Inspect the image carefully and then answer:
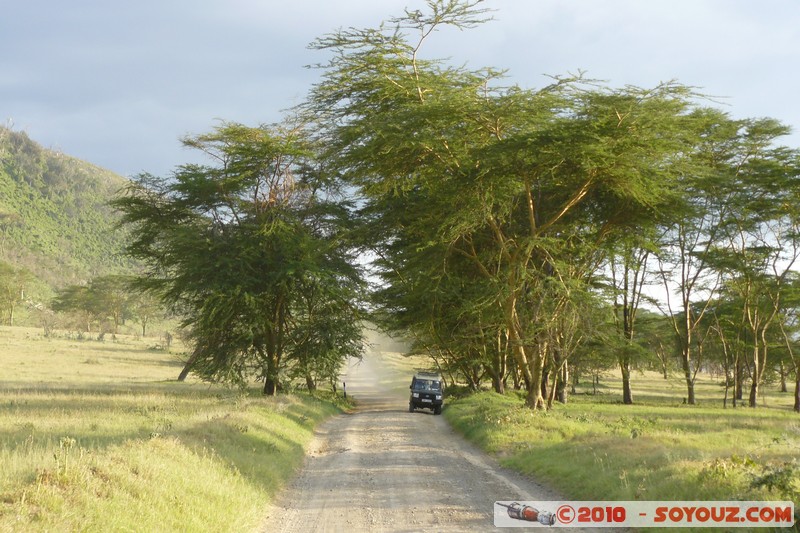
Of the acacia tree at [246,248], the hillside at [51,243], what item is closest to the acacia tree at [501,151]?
the acacia tree at [246,248]

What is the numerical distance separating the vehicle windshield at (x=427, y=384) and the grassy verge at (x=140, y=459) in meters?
7.28

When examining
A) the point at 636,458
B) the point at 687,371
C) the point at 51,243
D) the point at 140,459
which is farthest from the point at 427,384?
the point at 51,243

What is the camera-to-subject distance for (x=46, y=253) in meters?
162

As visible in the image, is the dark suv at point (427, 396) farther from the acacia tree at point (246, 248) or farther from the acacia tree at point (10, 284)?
the acacia tree at point (10, 284)

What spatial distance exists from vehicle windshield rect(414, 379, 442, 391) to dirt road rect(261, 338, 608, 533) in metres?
13.3

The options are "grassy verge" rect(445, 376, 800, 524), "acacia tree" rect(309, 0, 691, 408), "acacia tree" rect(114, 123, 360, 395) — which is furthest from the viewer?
"acacia tree" rect(114, 123, 360, 395)

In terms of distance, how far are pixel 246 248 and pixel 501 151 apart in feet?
48.7

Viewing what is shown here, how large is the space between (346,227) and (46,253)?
154332 millimetres

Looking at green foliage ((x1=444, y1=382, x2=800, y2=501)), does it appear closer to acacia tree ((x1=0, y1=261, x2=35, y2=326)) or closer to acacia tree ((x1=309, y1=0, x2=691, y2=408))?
acacia tree ((x1=309, y1=0, x2=691, y2=408))

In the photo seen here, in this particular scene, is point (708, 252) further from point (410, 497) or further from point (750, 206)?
point (410, 497)

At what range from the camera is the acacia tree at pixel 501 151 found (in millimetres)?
19672

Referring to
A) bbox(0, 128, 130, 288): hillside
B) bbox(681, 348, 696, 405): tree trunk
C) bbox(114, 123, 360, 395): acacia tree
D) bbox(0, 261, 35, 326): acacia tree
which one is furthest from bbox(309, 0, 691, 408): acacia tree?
bbox(0, 128, 130, 288): hillside

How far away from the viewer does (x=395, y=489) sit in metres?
12.6

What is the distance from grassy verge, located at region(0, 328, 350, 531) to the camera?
7574 mm
